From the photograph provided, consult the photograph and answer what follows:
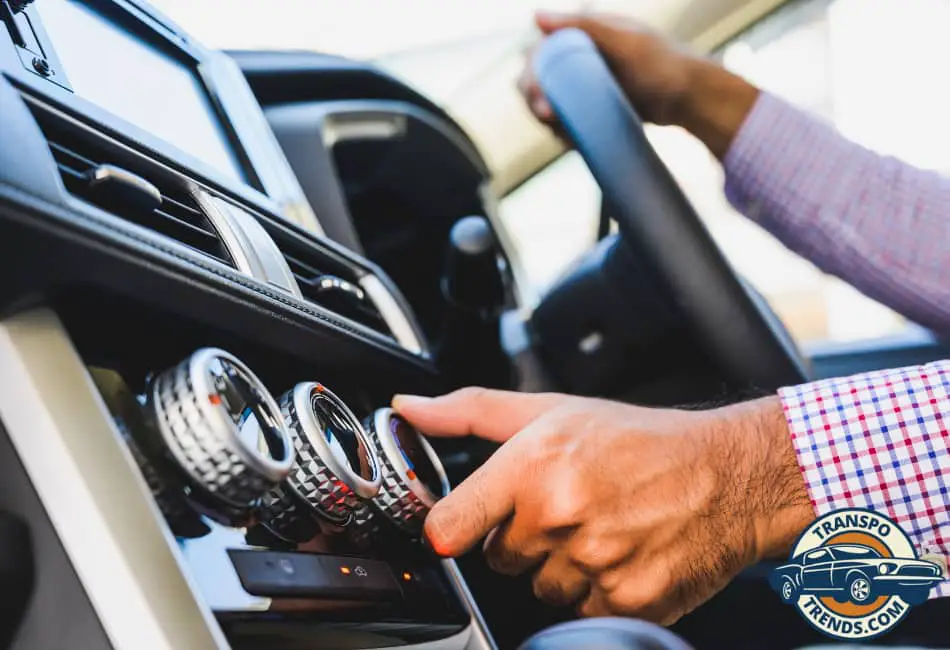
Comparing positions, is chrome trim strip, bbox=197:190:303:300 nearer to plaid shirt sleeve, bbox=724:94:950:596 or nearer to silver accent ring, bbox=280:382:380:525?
silver accent ring, bbox=280:382:380:525

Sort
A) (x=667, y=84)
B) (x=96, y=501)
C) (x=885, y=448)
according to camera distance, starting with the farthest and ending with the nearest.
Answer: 1. (x=667, y=84)
2. (x=885, y=448)
3. (x=96, y=501)

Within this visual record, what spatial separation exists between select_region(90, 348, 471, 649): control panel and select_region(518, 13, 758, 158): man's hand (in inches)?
19.5

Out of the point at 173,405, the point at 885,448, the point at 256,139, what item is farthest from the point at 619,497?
the point at 256,139

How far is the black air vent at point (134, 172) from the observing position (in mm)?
406

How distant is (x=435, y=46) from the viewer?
1690 mm

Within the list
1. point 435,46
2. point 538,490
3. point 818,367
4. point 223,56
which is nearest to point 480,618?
point 538,490

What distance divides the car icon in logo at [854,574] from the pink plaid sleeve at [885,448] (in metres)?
0.03

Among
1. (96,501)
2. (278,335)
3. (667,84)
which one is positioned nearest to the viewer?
(96,501)

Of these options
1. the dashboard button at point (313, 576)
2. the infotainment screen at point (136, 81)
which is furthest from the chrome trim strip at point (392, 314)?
the dashboard button at point (313, 576)

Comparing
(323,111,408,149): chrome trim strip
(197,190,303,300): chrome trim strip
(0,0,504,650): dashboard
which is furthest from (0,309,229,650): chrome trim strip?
(323,111,408,149): chrome trim strip

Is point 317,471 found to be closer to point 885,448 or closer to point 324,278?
point 324,278

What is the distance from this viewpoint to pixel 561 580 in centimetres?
54

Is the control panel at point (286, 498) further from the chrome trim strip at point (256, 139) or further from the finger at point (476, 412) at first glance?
the chrome trim strip at point (256, 139)

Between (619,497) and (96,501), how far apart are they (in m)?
0.31
